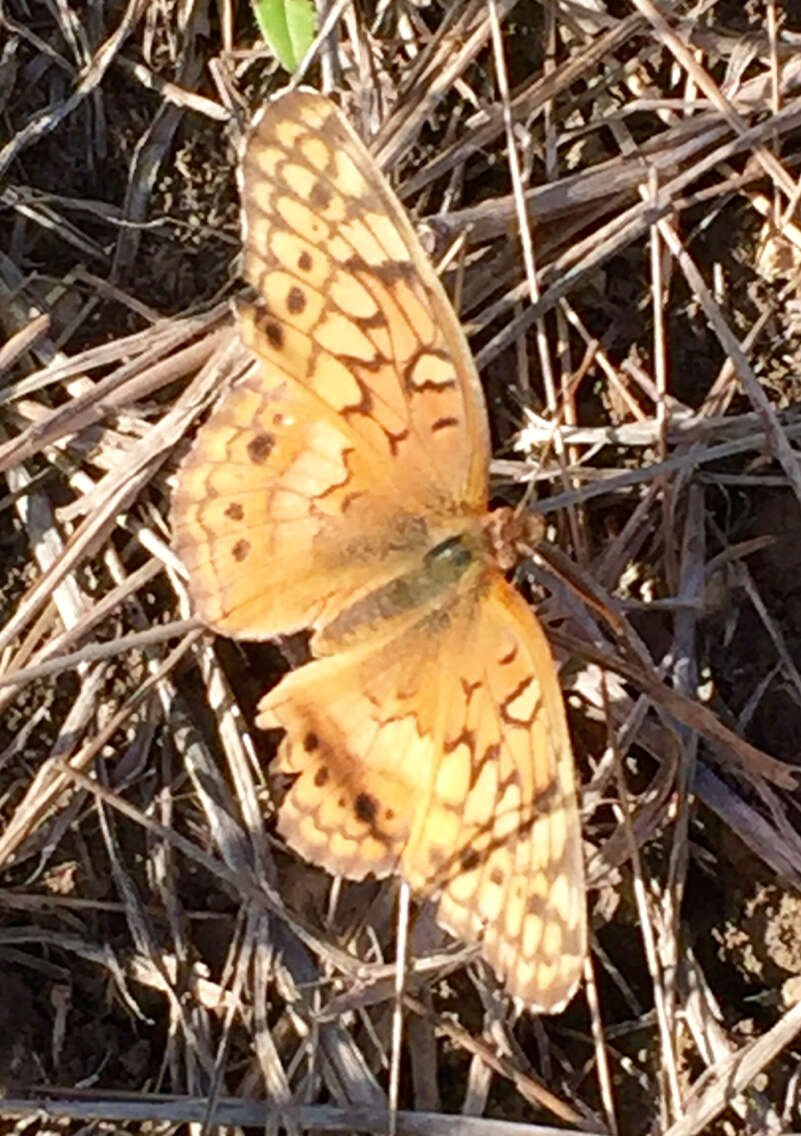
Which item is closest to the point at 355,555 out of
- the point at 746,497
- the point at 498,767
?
the point at 498,767

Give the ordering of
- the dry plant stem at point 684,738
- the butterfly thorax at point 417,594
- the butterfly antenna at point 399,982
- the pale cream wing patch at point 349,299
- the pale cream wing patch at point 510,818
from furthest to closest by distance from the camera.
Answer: the dry plant stem at point 684,738 < the butterfly antenna at point 399,982 < the butterfly thorax at point 417,594 < the pale cream wing patch at point 349,299 < the pale cream wing patch at point 510,818

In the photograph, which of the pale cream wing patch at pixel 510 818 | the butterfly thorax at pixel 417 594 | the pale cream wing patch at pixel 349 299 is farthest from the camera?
the butterfly thorax at pixel 417 594

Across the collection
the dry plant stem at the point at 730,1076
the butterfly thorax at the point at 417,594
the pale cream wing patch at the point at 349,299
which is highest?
the pale cream wing patch at the point at 349,299

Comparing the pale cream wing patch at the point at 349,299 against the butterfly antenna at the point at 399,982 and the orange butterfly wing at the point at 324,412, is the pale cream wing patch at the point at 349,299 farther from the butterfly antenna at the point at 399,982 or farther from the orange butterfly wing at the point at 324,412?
the butterfly antenna at the point at 399,982

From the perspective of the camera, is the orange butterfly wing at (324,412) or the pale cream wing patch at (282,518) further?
the pale cream wing patch at (282,518)

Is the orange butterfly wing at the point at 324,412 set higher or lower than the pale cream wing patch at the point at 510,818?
higher

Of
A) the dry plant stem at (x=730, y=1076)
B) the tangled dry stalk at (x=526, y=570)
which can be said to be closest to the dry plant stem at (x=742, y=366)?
the tangled dry stalk at (x=526, y=570)
